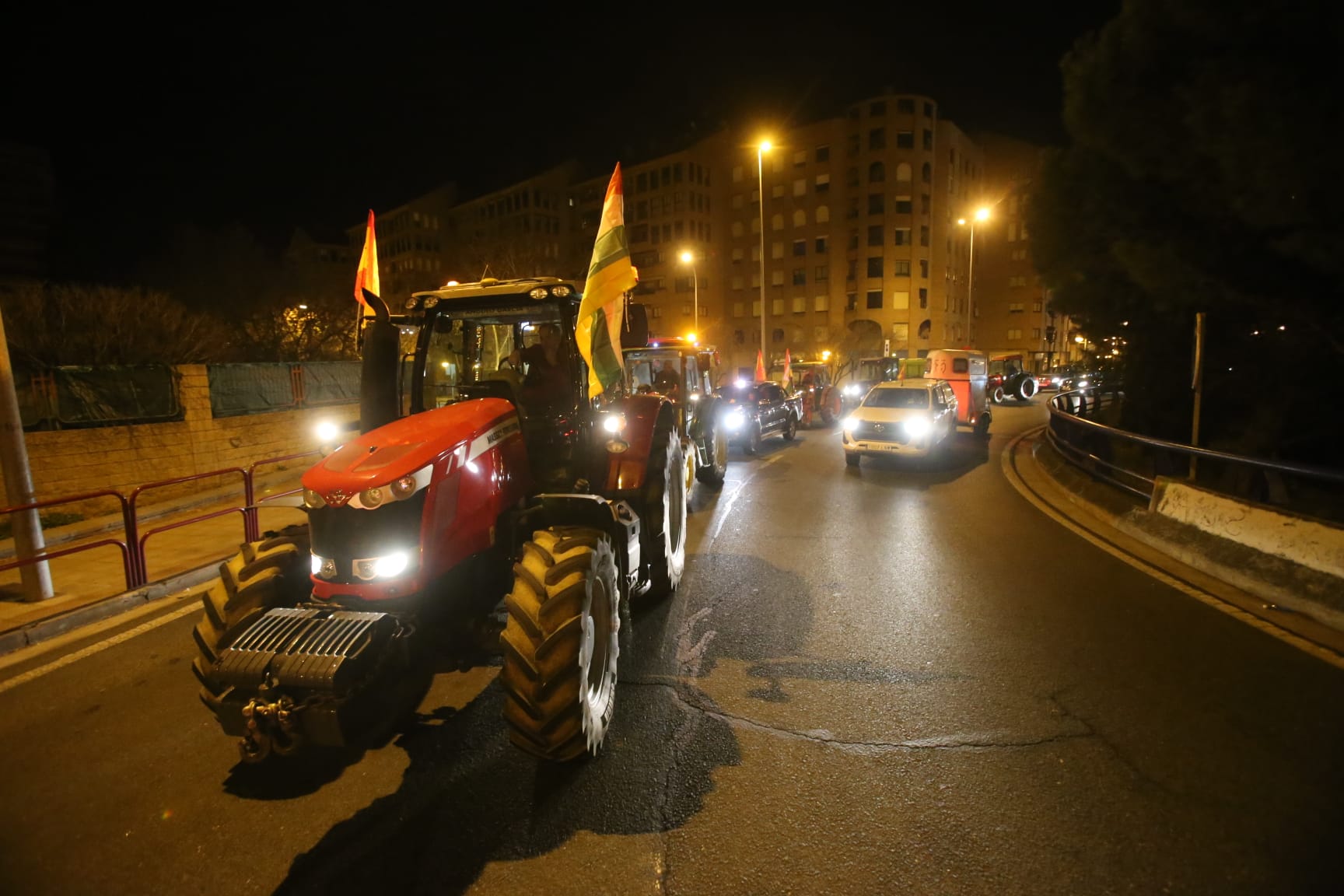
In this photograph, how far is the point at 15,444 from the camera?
21.3 feet

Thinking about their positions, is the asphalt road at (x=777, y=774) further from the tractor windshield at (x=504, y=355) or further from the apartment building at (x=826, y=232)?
the apartment building at (x=826, y=232)

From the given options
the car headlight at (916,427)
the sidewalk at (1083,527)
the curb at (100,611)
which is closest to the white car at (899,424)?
the car headlight at (916,427)

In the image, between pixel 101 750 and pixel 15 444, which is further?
pixel 15 444

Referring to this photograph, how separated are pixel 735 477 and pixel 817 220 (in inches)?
2214

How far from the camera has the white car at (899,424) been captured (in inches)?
506

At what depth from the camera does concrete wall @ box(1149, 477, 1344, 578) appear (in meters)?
5.39

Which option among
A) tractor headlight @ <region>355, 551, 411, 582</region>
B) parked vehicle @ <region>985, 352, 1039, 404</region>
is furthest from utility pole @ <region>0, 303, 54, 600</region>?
parked vehicle @ <region>985, 352, 1039, 404</region>

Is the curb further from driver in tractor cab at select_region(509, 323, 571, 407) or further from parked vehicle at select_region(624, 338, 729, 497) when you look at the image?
parked vehicle at select_region(624, 338, 729, 497)

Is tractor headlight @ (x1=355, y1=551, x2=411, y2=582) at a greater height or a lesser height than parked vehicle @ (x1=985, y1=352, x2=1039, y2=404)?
greater

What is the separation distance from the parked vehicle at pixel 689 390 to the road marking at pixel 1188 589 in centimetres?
506

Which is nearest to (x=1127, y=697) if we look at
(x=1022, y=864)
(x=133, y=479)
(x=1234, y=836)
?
(x=1234, y=836)

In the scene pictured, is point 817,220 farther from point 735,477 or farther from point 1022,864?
point 1022,864

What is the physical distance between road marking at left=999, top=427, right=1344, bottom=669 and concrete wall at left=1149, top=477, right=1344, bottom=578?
597 mm

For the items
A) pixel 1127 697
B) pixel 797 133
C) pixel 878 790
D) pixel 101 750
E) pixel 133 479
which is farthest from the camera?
pixel 797 133
